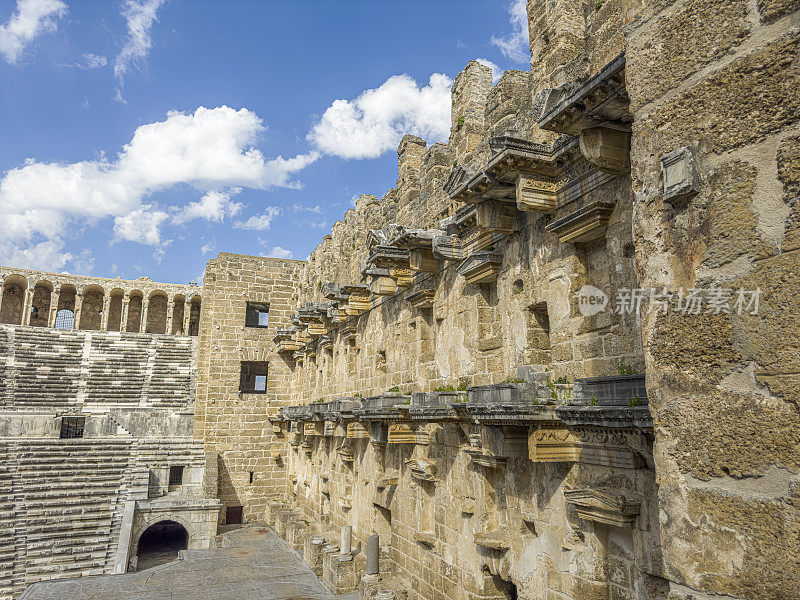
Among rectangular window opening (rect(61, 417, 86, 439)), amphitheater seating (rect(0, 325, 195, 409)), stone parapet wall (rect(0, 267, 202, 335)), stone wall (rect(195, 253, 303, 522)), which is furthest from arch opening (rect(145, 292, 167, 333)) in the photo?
rectangular window opening (rect(61, 417, 86, 439))

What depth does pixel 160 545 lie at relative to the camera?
20.4m

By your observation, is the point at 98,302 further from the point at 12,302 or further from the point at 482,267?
the point at 482,267

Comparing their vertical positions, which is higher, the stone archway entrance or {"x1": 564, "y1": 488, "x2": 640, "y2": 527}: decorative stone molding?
{"x1": 564, "y1": 488, "x2": 640, "y2": 527}: decorative stone molding

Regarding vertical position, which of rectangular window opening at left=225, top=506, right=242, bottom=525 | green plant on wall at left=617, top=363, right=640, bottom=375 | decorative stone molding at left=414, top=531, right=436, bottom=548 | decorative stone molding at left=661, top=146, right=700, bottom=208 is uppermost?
decorative stone molding at left=661, top=146, right=700, bottom=208

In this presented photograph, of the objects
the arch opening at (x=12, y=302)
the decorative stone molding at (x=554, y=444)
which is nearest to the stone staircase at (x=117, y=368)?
the arch opening at (x=12, y=302)

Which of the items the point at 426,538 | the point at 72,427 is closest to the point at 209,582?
the point at 426,538

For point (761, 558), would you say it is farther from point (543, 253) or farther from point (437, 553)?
point (437, 553)

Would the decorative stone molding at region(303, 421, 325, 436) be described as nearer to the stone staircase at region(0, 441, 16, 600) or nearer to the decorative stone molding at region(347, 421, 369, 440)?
the decorative stone molding at region(347, 421, 369, 440)

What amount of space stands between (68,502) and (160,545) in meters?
4.62

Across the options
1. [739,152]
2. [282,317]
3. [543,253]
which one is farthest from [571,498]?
[282,317]

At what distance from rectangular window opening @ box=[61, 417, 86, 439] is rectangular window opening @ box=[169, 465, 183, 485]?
3.63m

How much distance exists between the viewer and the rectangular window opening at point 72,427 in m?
20.5

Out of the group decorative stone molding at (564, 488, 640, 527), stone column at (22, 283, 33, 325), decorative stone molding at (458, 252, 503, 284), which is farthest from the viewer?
stone column at (22, 283, 33, 325)

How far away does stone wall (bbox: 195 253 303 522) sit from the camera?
20859mm
